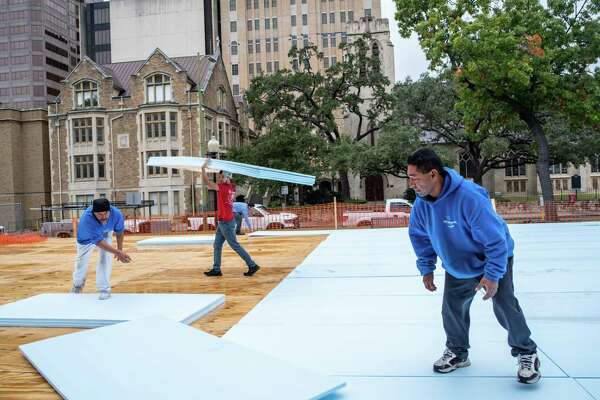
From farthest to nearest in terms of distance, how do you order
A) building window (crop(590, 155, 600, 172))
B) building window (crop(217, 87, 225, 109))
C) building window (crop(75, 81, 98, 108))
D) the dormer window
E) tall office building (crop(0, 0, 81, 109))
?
tall office building (crop(0, 0, 81, 109))
building window (crop(217, 87, 225, 109))
building window (crop(75, 81, 98, 108))
the dormer window
building window (crop(590, 155, 600, 172))

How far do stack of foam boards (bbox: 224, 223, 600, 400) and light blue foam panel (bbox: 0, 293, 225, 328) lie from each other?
0.70 metres

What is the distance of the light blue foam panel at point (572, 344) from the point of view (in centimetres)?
387

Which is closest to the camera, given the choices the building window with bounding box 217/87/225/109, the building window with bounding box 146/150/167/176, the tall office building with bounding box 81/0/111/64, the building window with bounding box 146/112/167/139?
the building window with bounding box 146/150/167/176

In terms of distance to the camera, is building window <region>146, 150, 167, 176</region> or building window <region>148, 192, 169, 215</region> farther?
building window <region>146, 150, 167, 176</region>

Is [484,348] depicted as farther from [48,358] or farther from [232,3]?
[232,3]

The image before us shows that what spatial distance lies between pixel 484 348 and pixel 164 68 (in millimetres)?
41938

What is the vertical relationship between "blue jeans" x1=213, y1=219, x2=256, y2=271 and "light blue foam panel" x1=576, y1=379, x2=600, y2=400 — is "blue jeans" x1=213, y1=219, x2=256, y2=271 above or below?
above

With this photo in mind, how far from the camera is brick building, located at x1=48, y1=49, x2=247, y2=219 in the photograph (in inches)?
1658

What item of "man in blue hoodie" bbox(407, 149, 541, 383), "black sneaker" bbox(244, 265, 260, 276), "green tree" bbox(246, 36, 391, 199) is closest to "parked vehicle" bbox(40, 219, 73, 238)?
"green tree" bbox(246, 36, 391, 199)

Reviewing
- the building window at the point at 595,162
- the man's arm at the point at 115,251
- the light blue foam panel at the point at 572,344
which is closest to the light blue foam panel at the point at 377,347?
the light blue foam panel at the point at 572,344


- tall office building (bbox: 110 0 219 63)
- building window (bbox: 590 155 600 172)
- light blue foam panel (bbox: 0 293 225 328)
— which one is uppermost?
tall office building (bbox: 110 0 219 63)

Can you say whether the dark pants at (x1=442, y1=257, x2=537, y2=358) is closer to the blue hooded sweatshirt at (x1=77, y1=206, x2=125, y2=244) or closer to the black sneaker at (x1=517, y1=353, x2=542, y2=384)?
the black sneaker at (x1=517, y1=353, x2=542, y2=384)

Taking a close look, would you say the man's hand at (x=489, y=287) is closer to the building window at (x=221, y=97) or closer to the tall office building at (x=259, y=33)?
the building window at (x=221, y=97)

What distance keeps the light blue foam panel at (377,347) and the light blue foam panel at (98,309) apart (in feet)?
2.94
